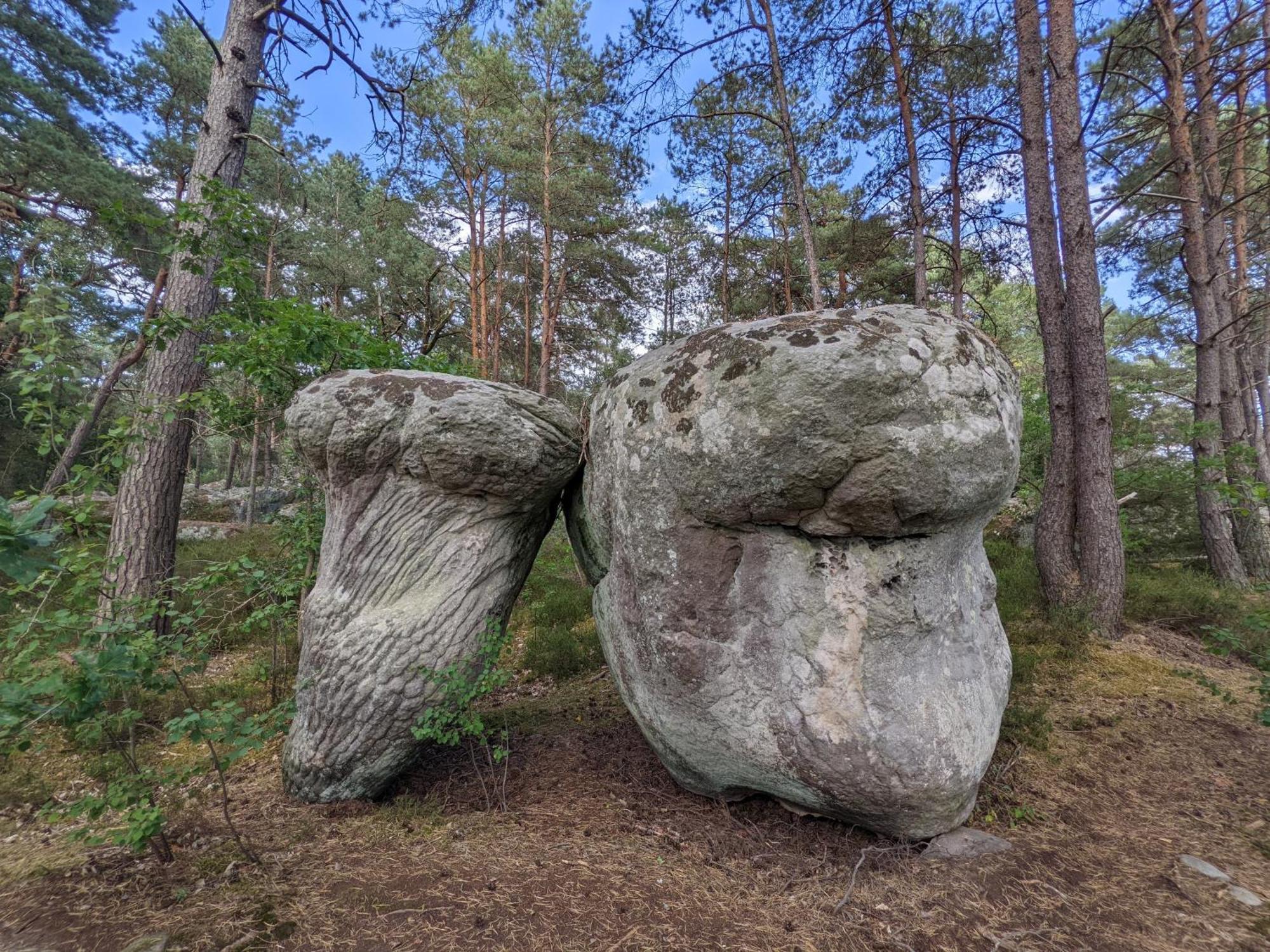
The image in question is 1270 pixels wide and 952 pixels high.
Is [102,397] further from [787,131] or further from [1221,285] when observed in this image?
[1221,285]

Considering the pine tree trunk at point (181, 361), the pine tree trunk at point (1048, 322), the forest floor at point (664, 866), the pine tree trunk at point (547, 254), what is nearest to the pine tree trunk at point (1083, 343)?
the pine tree trunk at point (1048, 322)

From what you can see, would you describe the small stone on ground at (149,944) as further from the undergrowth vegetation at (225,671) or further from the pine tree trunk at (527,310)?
the pine tree trunk at (527,310)

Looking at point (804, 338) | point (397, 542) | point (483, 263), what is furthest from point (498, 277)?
point (804, 338)

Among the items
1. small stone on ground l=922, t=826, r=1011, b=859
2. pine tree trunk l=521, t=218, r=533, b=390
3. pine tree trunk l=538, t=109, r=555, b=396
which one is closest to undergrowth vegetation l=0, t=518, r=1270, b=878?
small stone on ground l=922, t=826, r=1011, b=859

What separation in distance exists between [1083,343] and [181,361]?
29.0 ft

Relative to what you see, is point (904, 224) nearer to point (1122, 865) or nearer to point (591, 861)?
point (1122, 865)

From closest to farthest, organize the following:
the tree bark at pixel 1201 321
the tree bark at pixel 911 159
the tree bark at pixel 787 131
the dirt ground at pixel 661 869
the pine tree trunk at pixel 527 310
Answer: the dirt ground at pixel 661 869
the tree bark at pixel 787 131
the tree bark at pixel 911 159
the tree bark at pixel 1201 321
the pine tree trunk at pixel 527 310

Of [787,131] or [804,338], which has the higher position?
[787,131]

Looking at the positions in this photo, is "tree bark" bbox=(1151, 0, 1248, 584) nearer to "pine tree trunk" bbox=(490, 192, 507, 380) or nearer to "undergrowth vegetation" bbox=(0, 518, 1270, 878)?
"undergrowth vegetation" bbox=(0, 518, 1270, 878)

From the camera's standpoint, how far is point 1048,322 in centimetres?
584

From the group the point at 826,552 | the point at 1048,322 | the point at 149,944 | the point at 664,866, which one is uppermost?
the point at 1048,322

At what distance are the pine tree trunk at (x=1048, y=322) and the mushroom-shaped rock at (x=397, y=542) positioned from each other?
5424 millimetres

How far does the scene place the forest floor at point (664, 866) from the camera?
2043 millimetres

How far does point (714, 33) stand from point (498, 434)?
5.73 m
